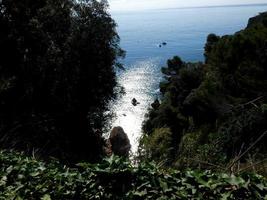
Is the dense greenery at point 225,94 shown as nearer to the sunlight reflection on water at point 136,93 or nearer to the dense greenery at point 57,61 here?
the dense greenery at point 57,61

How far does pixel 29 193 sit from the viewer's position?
11.3ft

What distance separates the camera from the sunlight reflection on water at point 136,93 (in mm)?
39338

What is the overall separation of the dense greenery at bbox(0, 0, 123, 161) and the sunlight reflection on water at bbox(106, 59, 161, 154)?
15598 millimetres

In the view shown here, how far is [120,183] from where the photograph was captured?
10.8 ft

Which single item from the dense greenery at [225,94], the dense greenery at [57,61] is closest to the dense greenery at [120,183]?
the dense greenery at [225,94]

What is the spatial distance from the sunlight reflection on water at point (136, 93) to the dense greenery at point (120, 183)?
2726cm

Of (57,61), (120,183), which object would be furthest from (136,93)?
(120,183)

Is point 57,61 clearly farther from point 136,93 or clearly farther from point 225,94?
point 136,93

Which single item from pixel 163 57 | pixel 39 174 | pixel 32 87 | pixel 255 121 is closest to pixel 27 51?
pixel 32 87

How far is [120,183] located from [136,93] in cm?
4959

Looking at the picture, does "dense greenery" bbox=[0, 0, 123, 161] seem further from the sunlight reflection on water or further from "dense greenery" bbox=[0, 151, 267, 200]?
the sunlight reflection on water

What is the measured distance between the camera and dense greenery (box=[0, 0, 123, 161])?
556 inches

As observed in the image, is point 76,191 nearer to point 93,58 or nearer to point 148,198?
point 148,198

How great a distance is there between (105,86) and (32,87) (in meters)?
2.83
